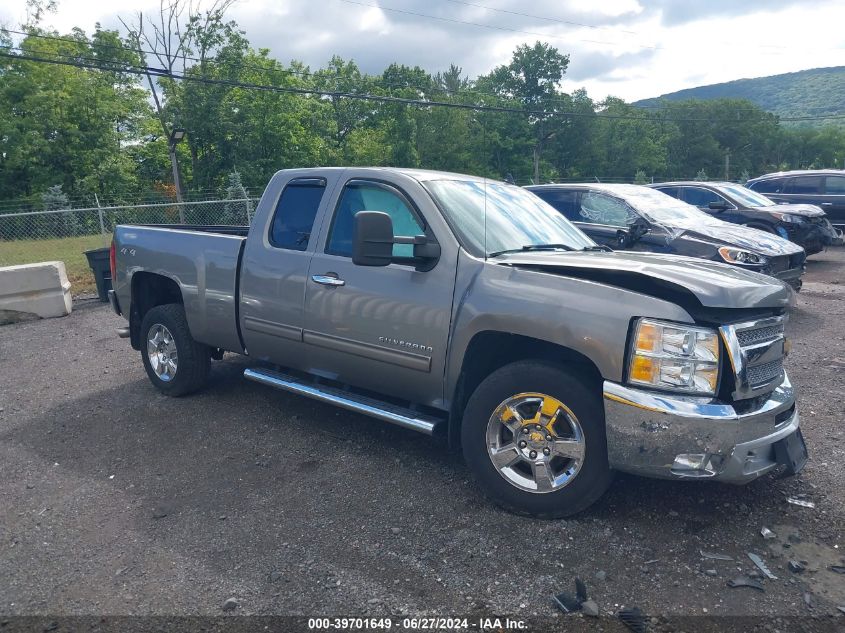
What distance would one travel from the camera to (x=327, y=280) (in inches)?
176

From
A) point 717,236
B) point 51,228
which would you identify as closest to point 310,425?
point 717,236

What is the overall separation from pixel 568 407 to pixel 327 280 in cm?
191

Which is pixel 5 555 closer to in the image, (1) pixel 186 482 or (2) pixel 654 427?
(1) pixel 186 482

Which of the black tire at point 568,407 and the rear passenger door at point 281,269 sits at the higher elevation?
the rear passenger door at point 281,269

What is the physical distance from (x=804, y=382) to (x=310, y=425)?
4384 millimetres

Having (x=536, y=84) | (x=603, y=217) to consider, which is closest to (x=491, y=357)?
(x=603, y=217)

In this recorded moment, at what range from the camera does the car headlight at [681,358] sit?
315 centimetres

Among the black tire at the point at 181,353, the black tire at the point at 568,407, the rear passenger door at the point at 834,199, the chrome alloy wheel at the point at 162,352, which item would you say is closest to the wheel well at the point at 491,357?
the black tire at the point at 568,407

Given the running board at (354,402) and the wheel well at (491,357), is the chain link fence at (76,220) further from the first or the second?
the wheel well at (491,357)

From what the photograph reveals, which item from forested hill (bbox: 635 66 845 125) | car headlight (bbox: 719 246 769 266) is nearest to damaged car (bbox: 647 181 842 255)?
car headlight (bbox: 719 246 769 266)

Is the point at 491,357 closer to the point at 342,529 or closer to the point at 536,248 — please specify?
the point at 536,248

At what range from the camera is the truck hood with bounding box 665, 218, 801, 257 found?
8406 millimetres

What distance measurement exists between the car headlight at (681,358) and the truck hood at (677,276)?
0.57ft

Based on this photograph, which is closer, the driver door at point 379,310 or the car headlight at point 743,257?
the driver door at point 379,310
